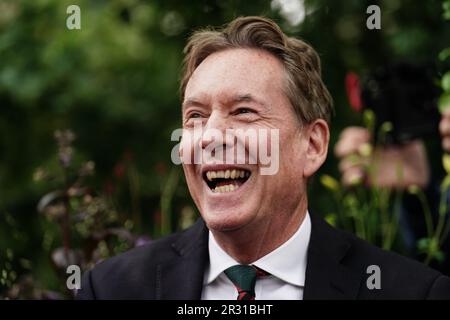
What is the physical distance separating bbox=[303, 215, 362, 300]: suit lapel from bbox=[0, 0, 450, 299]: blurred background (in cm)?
91

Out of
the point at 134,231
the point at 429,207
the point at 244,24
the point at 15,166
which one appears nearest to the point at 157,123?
the point at 15,166

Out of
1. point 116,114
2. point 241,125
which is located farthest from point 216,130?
point 116,114

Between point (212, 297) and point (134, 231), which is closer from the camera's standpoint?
point (212, 297)

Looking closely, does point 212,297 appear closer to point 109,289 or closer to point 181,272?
point 181,272

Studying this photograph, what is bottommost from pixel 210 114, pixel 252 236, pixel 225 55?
pixel 252 236

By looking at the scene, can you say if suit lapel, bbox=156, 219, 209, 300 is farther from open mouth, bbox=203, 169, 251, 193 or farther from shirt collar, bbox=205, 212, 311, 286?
open mouth, bbox=203, 169, 251, 193

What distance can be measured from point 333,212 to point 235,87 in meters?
2.21

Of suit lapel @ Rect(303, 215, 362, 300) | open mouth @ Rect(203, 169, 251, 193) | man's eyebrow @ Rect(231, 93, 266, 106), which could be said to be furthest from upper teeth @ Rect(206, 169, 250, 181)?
suit lapel @ Rect(303, 215, 362, 300)

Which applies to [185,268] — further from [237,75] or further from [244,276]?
[237,75]

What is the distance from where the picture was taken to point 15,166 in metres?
8.98

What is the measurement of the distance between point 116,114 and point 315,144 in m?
5.96

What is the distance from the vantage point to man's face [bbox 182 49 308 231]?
3.03 m

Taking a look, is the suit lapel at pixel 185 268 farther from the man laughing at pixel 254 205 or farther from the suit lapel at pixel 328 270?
the suit lapel at pixel 328 270

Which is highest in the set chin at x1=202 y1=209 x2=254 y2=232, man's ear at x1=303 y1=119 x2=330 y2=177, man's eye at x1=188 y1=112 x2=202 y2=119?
man's eye at x1=188 y1=112 x2=202 y2=119
